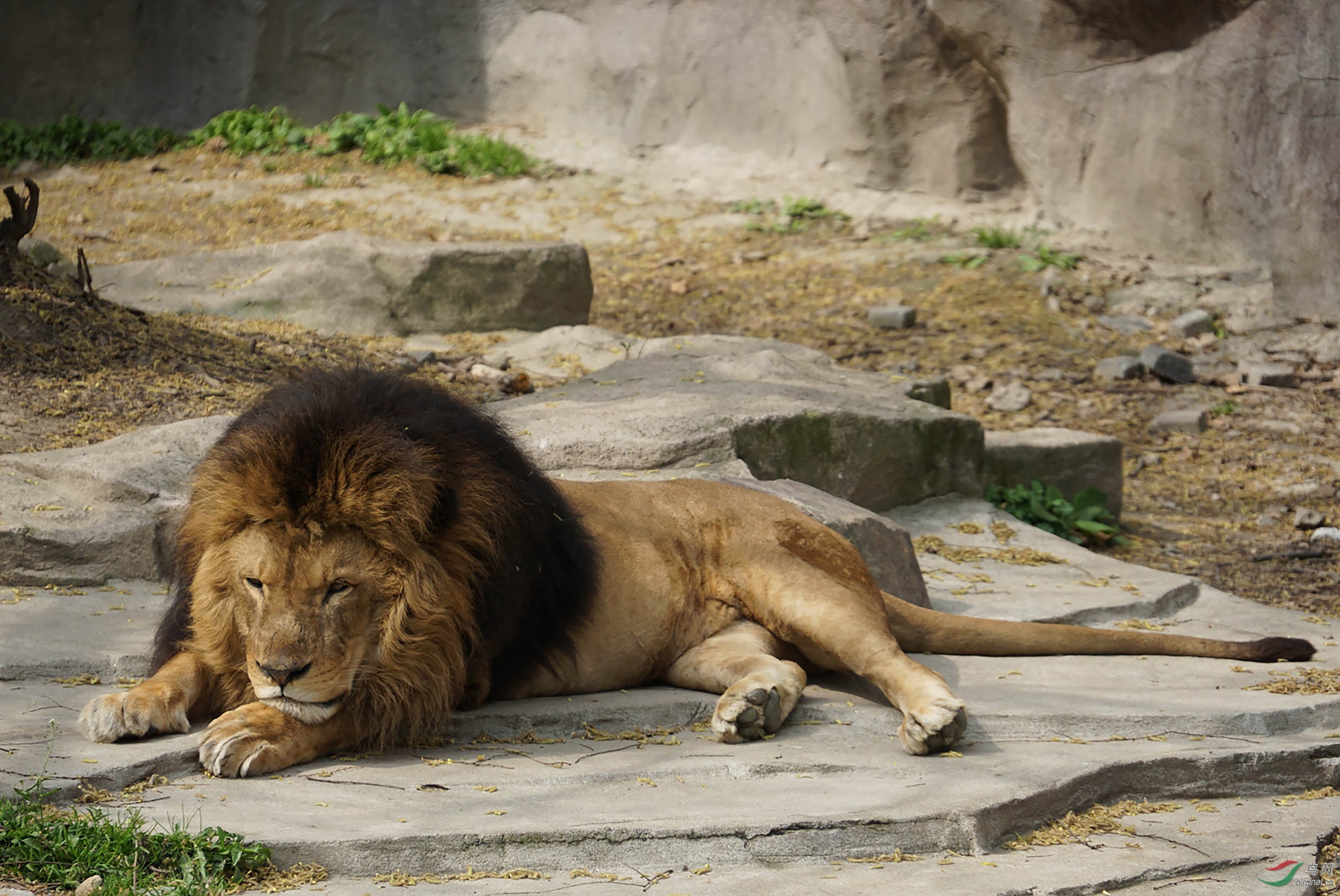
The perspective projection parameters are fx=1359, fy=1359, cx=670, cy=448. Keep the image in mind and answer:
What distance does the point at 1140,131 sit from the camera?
10695 mm

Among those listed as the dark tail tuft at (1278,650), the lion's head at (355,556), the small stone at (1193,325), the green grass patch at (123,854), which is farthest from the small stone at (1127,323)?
the green grass patch at (123,854)

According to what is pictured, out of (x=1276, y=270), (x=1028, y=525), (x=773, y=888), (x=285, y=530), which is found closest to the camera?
(x=773, y=888)

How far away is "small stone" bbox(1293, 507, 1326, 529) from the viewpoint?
721 centimetres

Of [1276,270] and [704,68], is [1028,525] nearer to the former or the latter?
[1276,270]

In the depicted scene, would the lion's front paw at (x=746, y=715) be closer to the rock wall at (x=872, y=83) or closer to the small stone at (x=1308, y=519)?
the small stone at (x=1308, y=519)

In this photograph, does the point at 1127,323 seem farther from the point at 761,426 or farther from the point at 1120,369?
the point at 761,426

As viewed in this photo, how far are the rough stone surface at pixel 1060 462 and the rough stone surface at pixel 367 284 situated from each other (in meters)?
3.08

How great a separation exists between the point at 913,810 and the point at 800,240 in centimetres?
938

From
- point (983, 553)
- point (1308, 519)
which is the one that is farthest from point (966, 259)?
point (983, 553)

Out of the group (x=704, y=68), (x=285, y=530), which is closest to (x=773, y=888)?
(x=285, y=530)

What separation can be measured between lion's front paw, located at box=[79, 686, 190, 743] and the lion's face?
0.62 ft

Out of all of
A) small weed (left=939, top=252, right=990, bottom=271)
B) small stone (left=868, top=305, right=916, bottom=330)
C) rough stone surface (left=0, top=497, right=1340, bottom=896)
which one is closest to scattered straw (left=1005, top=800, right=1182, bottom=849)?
rough stone surface (left=0, top=497, right=1340, bottom=896)

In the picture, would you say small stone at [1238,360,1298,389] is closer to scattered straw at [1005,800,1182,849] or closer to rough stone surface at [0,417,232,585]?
scattered straw at [1005,800,1182,849]

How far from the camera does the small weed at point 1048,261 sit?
10719 mm
